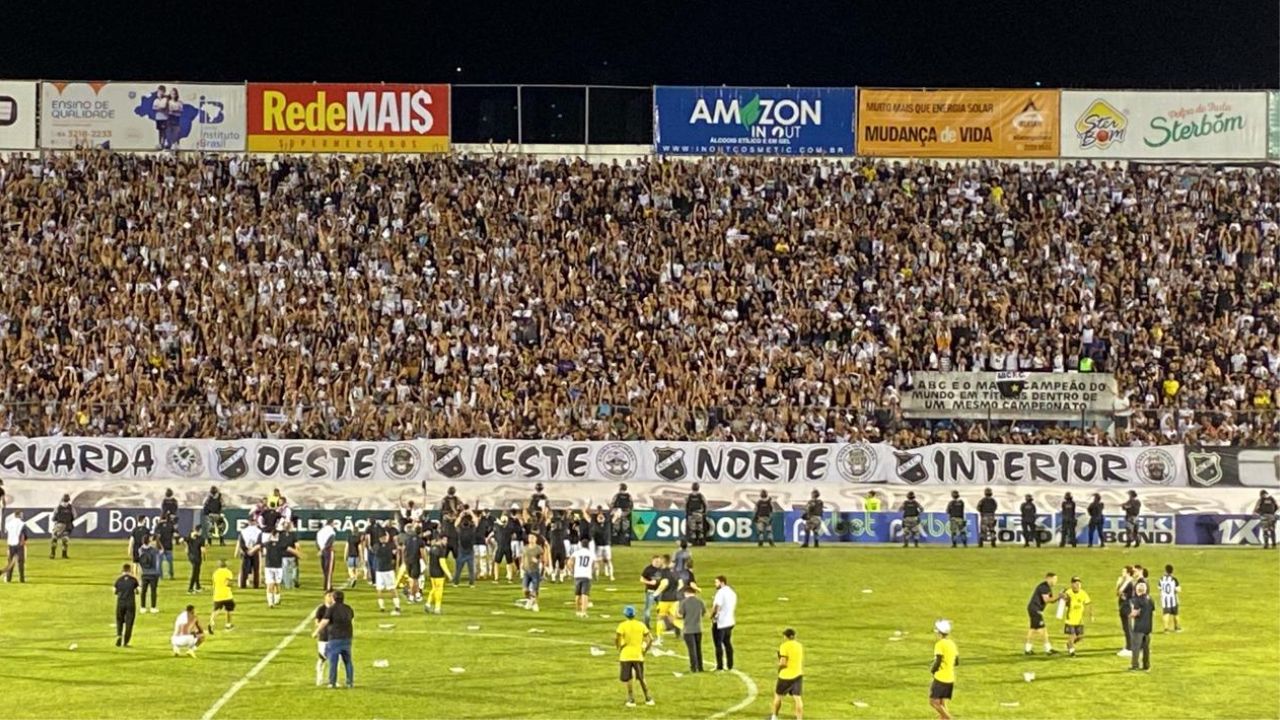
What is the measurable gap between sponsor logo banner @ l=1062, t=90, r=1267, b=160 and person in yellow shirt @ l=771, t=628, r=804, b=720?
43866mm

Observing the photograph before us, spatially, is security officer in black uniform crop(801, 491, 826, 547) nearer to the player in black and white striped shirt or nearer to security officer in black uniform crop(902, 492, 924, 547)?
security officer in black uniform crop(902, 492, 924, 547)

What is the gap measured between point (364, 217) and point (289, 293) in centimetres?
501

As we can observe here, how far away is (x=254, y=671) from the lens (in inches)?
1025

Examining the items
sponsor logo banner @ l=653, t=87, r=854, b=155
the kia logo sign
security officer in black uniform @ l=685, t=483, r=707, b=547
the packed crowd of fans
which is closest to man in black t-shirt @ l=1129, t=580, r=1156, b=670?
security officer in black uniform @ l=685, t=483, r=707, b=547

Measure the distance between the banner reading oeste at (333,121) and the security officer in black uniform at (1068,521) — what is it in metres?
27.3

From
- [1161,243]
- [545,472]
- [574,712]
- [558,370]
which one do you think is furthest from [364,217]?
[574,712]

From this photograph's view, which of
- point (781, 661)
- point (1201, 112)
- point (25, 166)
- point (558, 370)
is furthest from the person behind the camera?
point (1201, 112)

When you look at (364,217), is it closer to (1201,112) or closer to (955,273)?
(955,273)

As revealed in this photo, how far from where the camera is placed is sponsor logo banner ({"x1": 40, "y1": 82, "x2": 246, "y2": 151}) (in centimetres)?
6084

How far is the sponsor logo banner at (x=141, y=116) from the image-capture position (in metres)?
60.8

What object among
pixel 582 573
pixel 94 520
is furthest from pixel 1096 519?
pixel 94 520

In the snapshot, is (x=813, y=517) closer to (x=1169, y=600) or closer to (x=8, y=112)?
(x=1169, y=600)

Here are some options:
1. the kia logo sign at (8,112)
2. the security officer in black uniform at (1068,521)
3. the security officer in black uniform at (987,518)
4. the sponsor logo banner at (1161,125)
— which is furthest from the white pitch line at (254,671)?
the sponsor logo banner at (1161,125)

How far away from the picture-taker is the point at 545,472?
46.4 m
